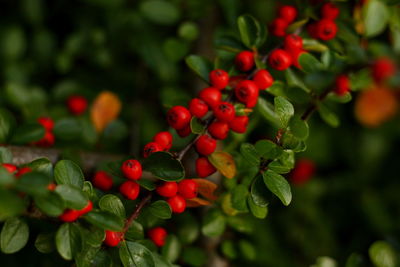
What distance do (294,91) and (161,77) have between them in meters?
0.97

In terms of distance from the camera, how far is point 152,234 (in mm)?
1428

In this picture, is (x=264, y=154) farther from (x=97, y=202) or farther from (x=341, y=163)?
(x=341, y=163)

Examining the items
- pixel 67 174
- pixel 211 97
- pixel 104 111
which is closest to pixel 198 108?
pixel 211 97

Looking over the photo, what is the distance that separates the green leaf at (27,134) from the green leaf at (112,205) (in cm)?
44

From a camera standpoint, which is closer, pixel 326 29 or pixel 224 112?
pixel 224 112

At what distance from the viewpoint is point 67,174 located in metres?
1.15

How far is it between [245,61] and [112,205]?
0.57 m

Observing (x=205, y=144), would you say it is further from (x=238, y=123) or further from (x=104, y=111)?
(x=104, y=111)

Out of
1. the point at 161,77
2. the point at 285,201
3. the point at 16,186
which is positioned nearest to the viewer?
the point at 16,186

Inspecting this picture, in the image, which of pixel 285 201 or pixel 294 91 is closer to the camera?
pixel 285 201

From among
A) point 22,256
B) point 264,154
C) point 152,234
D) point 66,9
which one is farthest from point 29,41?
point 264,154

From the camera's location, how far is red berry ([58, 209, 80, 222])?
1069 millimetres

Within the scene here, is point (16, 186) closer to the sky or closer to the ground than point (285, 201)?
closer to the sky

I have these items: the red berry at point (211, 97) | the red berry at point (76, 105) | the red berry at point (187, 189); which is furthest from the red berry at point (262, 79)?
the red berry at point (76, 105)
